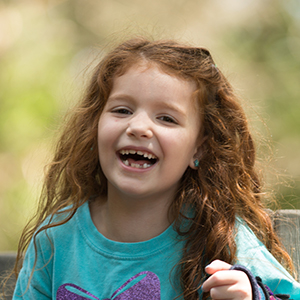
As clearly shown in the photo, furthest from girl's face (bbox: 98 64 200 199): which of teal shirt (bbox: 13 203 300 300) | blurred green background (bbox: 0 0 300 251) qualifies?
blurred green background (bbox: 0 0 300 251)

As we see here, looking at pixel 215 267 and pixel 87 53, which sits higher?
Result: pixel 87 53

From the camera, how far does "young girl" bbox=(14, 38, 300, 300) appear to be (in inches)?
47.9

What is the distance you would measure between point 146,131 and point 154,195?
0.24 meters

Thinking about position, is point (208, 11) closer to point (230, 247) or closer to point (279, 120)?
point (279, 120)

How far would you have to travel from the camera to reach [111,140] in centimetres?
123

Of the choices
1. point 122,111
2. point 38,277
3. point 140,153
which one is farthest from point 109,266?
point 122,111

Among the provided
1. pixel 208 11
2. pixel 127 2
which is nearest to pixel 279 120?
pixel 208 11

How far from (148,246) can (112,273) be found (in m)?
0.13

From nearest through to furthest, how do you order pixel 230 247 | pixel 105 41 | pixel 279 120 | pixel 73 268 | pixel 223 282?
pixel 223 282
pixel 230 247
pixel 73 268
pixel 105 41
pixel 279 120

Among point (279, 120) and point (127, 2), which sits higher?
point (127, 2)

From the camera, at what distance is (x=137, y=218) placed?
1327 millimetres

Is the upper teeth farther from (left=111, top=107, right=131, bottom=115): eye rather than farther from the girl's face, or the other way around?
(left=111, top=107, right=131, bottom=115): eye

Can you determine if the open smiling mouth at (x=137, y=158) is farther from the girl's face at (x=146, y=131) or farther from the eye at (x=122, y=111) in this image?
the eye at (x=122, y=111)

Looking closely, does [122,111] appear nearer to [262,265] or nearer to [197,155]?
[197,155]
